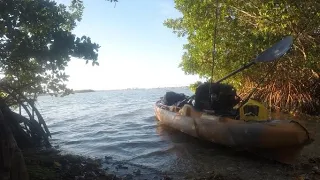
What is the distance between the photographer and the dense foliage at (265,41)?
1064cm

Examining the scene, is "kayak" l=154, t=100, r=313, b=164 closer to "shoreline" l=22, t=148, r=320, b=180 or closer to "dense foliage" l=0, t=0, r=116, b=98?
"shoreline" l=22, t=148, r=320, b=180

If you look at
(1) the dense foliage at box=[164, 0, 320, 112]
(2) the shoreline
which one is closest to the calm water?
(2) the shoreline

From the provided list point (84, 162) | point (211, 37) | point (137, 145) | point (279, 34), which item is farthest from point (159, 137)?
point (279, 34)

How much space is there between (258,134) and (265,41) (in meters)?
6.60

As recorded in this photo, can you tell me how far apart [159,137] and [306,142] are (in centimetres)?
575

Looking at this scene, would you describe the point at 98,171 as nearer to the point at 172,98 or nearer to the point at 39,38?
the point at 39,38

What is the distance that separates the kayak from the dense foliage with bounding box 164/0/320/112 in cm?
386

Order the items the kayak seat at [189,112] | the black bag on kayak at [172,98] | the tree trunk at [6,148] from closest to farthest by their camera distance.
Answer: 1. the tree trunk at [6,148]
2. the kayak seat at [189,112]
3. the black bag on kayak at [172,98]

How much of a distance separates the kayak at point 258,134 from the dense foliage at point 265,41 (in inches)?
152

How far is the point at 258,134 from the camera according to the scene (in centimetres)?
683

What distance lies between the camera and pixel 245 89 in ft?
54.6

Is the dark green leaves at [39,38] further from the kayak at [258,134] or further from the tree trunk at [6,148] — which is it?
the kayak at [258,134]

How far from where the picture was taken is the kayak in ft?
21.3

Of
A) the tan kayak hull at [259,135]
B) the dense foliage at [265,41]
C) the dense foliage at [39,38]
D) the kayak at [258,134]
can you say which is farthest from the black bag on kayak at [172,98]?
the dense foliage at [39,38]
